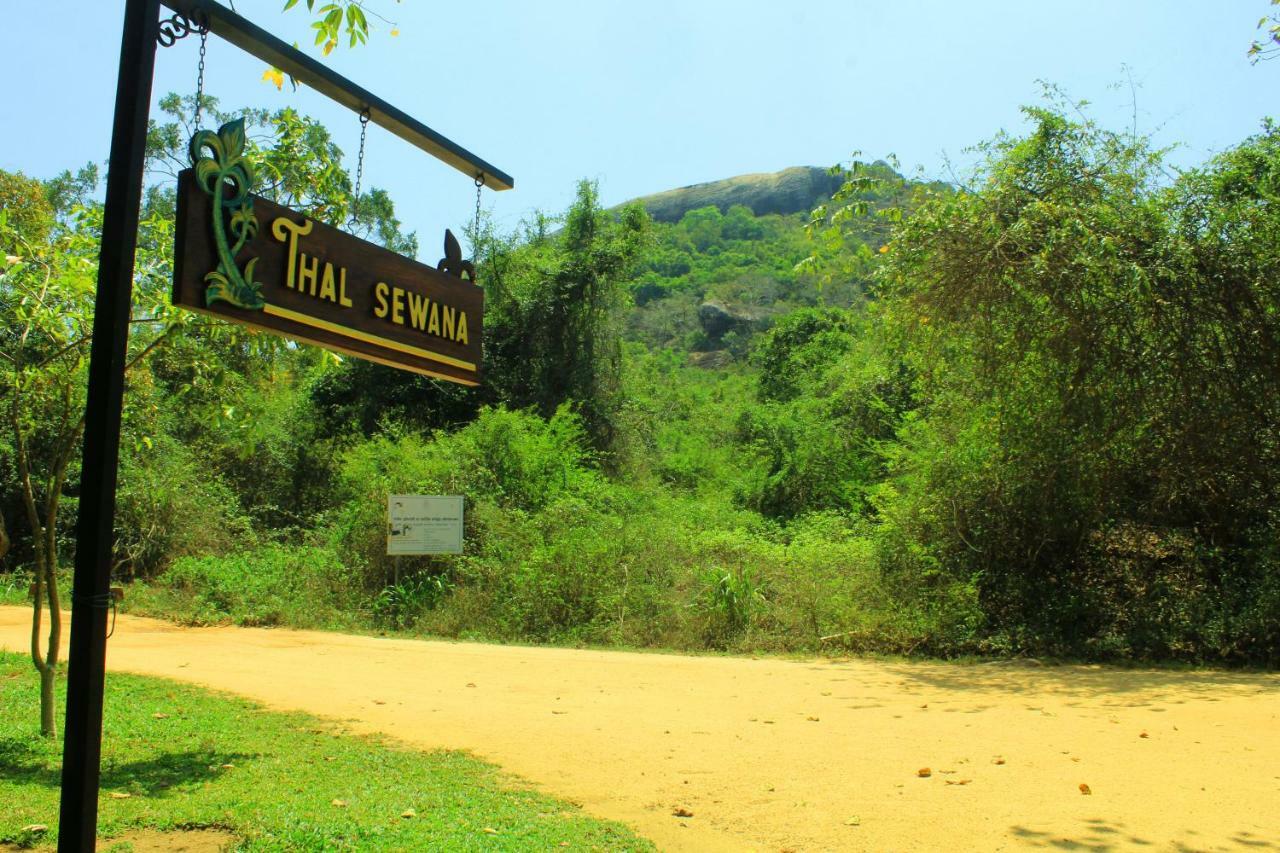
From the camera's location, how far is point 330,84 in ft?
13.5

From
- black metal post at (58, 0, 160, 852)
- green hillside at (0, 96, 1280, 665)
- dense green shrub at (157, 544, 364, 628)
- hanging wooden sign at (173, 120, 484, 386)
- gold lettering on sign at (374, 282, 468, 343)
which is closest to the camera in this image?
black metal post at (58, 0, 160, 852)

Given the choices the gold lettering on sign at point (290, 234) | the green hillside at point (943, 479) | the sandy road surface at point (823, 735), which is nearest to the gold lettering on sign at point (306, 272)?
the gold lettering on sign at point (290, 234)

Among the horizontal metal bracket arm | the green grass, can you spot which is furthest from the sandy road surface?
the horizontal metal bracket arm

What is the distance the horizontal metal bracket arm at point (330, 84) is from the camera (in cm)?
355

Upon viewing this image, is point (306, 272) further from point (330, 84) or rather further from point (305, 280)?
point (330, 84)

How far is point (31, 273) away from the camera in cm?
611

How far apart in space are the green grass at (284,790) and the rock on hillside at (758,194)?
291ft

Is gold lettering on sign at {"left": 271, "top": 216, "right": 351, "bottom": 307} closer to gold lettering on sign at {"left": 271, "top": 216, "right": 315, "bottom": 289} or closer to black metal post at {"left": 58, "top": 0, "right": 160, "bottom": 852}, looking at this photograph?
gold lettering on sign at {"left": 271, "top": 216, "right": 315, "bottom": 289}

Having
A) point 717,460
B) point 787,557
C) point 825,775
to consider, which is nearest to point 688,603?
point 787,557

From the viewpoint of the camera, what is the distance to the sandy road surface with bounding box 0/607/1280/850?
509 cm

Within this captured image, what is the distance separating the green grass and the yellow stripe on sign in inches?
89.4

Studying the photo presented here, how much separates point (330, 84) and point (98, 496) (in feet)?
6.55

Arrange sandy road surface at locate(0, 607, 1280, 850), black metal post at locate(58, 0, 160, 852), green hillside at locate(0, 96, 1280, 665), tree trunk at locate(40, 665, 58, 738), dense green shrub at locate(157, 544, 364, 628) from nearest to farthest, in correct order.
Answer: black metal post at locate(58, 0, 160, 852) → sandy road surface at locate(0, 607, 1280, 850) → tree trunk at locate(40, 665, 58, 738) → green hillside at locate(0, 96, 1280, 665) → dense green shrub at locate(157, 544, 364, 628)

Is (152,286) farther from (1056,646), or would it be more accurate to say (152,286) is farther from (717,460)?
(717,460)
